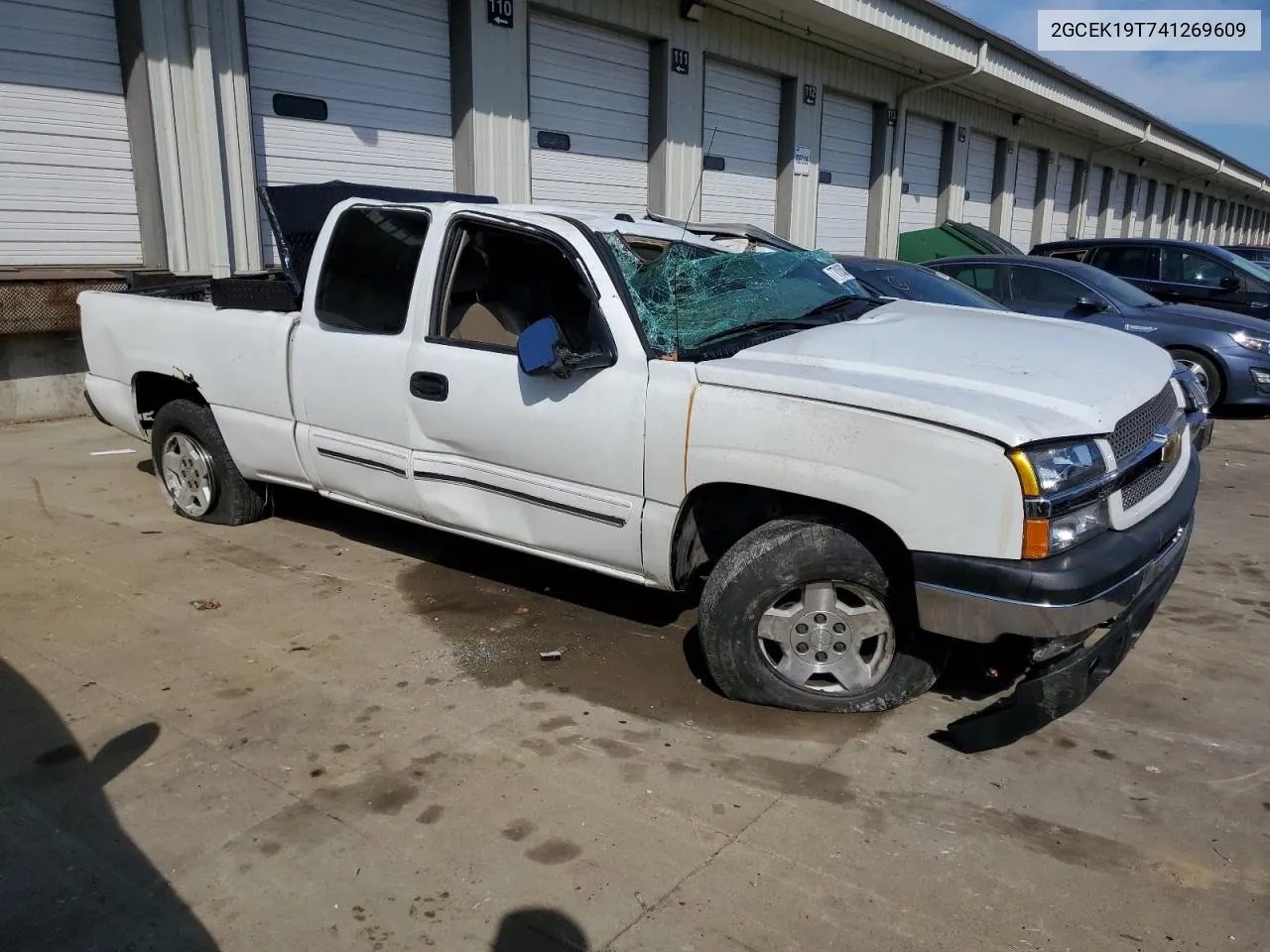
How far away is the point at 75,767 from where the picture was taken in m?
3.26

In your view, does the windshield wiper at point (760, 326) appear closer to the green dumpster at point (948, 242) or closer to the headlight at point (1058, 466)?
the headlight at point (1058, 466)

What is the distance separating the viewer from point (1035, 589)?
117 inches

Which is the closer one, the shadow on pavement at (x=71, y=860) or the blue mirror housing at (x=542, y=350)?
the shadow on pavement at (x=71, y=860)

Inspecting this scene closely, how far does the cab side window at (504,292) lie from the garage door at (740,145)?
10445 mm

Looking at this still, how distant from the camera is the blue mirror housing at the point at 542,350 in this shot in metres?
3.71

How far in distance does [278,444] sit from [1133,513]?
3.95m

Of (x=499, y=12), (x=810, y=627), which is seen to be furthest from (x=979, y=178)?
(x=810, y=627)

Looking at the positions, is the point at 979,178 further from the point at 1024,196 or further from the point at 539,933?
the point at 539,933

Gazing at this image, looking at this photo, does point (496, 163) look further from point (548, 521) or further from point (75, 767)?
point (75, 767)

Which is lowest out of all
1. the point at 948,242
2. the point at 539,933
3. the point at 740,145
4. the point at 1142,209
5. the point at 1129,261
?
the point at 539,933

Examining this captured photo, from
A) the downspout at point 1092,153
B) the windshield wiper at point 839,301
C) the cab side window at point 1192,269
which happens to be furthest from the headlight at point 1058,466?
the downspout at point 1092,153

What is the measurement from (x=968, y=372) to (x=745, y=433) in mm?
791

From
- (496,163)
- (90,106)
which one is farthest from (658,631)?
(496,163)

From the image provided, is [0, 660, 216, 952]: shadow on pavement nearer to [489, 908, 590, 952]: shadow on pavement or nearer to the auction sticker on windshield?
[489, 908, 590, 952]: shadow on pavement
